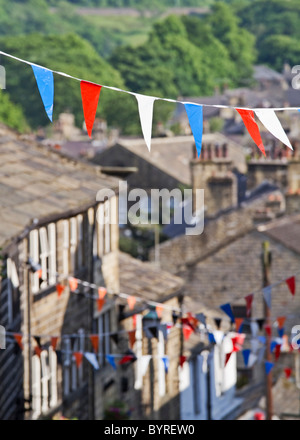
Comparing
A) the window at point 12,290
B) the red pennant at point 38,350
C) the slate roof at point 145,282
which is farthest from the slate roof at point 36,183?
the slate roof at point 145,282

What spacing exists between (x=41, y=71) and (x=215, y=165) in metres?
26.0

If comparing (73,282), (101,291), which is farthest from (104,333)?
(73,282)

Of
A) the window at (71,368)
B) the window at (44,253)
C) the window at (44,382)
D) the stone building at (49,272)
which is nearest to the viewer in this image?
the stone building at (49,272)

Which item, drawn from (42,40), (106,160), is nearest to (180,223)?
(106,160)

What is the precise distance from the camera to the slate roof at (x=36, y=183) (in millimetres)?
16672

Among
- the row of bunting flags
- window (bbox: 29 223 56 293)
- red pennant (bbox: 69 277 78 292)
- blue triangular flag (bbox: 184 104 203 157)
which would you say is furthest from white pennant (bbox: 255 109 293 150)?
window (bbox: 29 223 56 293)

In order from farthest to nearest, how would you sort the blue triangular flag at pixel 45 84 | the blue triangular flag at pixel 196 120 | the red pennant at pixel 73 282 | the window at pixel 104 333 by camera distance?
the window at pixel 104 333
the red pennant at pixel 73 282
the blue triangular flag at pixel 196 120
the blue triangular flag at pixel 45 84

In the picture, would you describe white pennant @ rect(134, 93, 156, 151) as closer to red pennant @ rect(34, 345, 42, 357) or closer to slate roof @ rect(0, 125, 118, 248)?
slate roof @ rect(0, 125, 118, 248)

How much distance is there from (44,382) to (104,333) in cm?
327

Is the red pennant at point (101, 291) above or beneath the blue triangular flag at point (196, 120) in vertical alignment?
beneath

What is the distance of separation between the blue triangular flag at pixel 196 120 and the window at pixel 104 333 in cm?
1088

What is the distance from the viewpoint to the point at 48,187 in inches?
746

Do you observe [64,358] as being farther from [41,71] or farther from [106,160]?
[106,160]

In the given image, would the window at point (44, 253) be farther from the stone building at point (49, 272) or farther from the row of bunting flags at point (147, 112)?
the row of bunting flags at point (147, 112)
